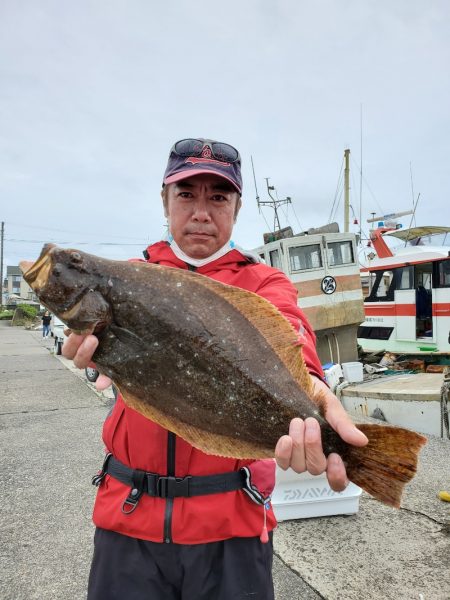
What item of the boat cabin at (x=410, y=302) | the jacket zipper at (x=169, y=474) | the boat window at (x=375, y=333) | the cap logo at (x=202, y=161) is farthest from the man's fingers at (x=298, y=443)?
the boat window at (x=375, y=333)

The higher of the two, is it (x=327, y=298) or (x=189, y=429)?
(x=327, y=298)

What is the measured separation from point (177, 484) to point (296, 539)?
266cm

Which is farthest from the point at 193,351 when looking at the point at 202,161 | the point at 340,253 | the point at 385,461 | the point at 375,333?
the point at 375,333

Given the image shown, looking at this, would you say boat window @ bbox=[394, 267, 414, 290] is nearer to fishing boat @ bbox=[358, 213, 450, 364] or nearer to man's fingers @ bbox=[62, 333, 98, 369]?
fishing boat @ bbox=[358, 213, 450, 364]

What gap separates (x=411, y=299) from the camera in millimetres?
13273

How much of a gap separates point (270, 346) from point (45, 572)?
3156 mm

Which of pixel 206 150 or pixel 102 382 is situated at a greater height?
pixel 206 150

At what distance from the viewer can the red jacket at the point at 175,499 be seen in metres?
1.81

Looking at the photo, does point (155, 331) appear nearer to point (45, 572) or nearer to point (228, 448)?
point (228, 448)

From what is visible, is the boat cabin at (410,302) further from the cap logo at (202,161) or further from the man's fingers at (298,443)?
the man's fingers at (298,443)

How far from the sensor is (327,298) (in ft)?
38.8

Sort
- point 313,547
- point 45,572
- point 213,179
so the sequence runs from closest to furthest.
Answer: point 213,179 < point 45,572 < point 313,547

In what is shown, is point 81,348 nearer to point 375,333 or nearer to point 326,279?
point 326,279

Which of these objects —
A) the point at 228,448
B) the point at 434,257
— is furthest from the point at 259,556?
the point at 434,257
